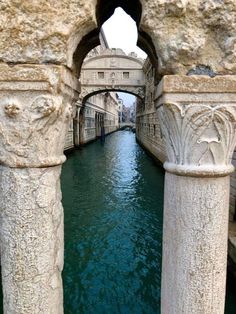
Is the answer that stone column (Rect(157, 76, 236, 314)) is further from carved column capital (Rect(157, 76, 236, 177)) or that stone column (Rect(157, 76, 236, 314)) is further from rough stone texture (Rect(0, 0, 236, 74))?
rough stone texture (Rect(0, 0, 236, 74))

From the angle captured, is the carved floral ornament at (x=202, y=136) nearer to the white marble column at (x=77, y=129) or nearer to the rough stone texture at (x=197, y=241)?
the rough stone texture at (x=197, y=241)

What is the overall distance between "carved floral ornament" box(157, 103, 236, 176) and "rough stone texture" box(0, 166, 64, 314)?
Answer: 2.27 ft

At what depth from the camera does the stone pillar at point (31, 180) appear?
1.39 m

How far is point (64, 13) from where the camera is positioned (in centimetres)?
138

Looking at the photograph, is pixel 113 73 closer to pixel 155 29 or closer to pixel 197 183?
pixel 155 29

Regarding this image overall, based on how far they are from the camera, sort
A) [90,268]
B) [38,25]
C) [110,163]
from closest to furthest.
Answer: [38,25]
[90,268]
[110,163]

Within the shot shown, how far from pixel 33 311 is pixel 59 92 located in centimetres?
123

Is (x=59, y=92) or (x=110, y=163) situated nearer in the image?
(x=59, y=92)

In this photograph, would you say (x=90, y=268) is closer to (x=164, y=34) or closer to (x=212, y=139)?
(x=212, y=139)

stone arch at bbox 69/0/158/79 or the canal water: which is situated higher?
stone arch at bbox 69/0/158/79

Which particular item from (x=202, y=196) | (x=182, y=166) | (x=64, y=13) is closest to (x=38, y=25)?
(x=64, y=13)

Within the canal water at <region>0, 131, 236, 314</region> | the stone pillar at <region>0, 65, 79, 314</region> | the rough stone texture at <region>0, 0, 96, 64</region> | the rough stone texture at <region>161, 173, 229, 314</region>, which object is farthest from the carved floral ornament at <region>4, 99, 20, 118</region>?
the canal water at <region>0, 131, 236, 314</region>

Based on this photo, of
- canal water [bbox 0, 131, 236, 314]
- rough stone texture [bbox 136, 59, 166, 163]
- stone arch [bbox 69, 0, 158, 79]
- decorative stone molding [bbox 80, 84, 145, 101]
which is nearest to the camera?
stone arch [bbox 69, 0, 158, 79]

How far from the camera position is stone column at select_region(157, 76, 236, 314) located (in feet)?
4.60
